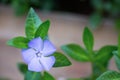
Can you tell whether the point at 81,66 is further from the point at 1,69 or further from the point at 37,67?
the point at 37,67

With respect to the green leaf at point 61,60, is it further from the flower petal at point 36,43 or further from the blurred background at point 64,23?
the blurred background at point 64,23

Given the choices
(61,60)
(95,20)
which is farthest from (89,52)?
(95,20)

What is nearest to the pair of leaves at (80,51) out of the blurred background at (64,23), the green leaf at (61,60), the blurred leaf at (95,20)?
the green leaf at (61,60)

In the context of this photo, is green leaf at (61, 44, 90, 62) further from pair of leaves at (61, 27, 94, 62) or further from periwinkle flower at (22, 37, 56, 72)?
periwinkle flower at (22, 37, 56, 72)

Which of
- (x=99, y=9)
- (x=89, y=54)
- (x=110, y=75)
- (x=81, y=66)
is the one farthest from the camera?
(x=99, y=9)

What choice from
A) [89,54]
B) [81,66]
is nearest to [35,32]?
[89,54]

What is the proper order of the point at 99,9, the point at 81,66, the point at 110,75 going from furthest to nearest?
the point at 99,9
the point at 81,66
the point at 110,75

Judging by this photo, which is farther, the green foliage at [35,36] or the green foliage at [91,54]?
the green foliage at [91,54]
